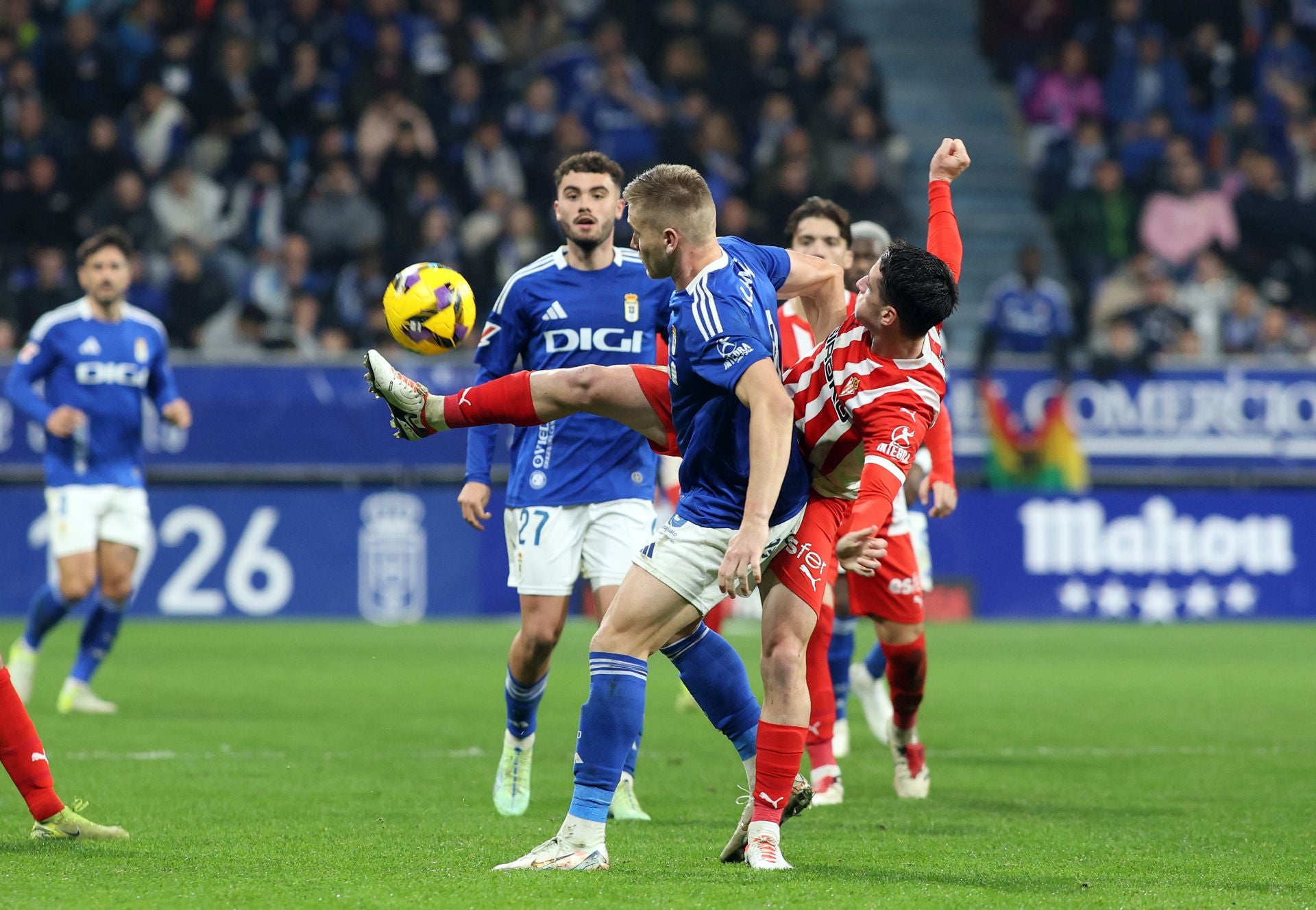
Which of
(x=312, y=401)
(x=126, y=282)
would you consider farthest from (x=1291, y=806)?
(x=312, y=401)

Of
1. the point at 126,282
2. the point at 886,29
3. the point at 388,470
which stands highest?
the point at 886,29

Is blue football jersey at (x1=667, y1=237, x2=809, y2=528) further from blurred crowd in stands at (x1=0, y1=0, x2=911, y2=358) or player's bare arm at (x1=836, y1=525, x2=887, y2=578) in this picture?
blurred crowd in stands at (x1=0, y1=0, x2=911, y2=358)

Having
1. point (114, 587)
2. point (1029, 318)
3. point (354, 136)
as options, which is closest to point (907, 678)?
point (114, 587)

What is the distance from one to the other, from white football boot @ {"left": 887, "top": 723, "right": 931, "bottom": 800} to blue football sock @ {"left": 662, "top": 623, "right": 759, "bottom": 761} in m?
1.62

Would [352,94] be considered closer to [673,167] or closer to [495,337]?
[495,337]

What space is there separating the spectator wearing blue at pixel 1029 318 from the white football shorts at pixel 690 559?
42.8 feet

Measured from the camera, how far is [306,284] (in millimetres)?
19125

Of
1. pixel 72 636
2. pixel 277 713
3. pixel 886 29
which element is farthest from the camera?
pixel 886 29

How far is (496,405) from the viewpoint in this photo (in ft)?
19.6

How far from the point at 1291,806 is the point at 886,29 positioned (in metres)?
19.6

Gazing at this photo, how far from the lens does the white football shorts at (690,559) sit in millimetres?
5730

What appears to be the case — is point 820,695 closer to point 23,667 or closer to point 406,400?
point 406,400

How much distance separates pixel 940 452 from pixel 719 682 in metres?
2.38

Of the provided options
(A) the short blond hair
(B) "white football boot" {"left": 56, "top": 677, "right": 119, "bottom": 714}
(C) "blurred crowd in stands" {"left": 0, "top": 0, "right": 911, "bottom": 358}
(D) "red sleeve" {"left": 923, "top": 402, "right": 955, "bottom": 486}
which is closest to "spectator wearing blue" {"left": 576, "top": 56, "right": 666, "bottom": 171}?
(C) "blurred crowd in stands" {"left": 0, "top": 0, "right": 911, "bottom": 358}
